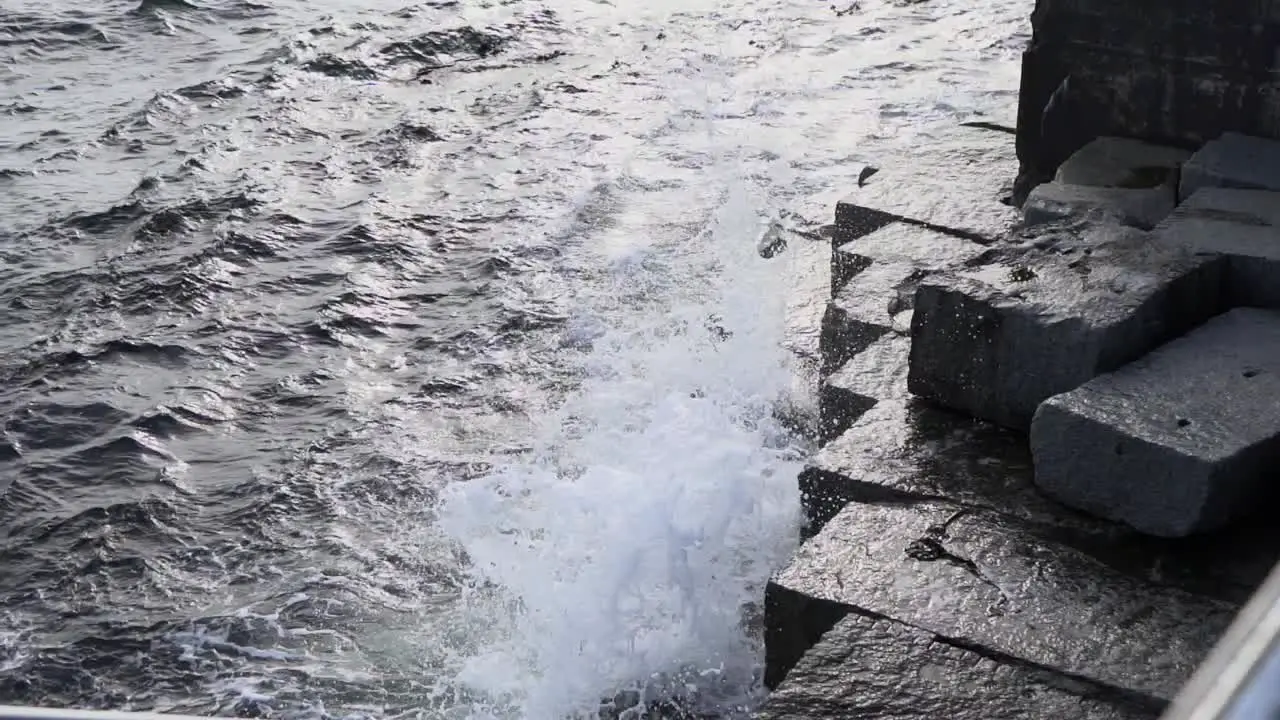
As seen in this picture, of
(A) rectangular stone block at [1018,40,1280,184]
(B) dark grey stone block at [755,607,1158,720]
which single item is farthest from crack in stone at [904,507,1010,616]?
(A) rectangular stone block at [1018,40,1280,184]

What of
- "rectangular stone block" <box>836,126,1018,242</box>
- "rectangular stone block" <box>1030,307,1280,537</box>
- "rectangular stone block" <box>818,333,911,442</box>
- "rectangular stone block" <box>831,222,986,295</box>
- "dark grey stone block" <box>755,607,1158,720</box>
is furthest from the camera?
"rectangular stone block" <box>836,126,1018,242</box>

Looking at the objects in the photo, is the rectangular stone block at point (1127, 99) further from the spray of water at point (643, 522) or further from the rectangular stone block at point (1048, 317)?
the spray of water at point (643, 522)

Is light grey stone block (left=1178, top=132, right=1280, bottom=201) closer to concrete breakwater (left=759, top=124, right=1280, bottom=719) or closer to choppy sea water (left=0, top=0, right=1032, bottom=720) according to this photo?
concrete breakwater (left=759, top=124, right=1280, bottom=719)

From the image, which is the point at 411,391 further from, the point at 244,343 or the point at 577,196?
the point at 577,196

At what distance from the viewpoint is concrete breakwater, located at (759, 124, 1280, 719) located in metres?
3.39

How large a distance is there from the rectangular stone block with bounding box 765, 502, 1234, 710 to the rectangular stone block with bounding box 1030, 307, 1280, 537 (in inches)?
7.6

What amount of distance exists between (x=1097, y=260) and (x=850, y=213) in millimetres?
1966

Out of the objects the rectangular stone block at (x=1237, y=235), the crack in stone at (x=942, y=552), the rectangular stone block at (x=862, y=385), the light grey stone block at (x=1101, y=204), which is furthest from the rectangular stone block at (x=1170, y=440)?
the light grey stone block at (x=1101, y=204)

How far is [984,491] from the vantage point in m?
4.07

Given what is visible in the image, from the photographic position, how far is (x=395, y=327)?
6914mm

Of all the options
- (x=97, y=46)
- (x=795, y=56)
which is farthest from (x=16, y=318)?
(x=795, y=56)

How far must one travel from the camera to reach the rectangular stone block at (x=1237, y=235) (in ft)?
14.6

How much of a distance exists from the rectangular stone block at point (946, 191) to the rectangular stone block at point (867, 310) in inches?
16.2

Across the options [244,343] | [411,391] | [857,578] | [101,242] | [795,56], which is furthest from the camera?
[795,56]
